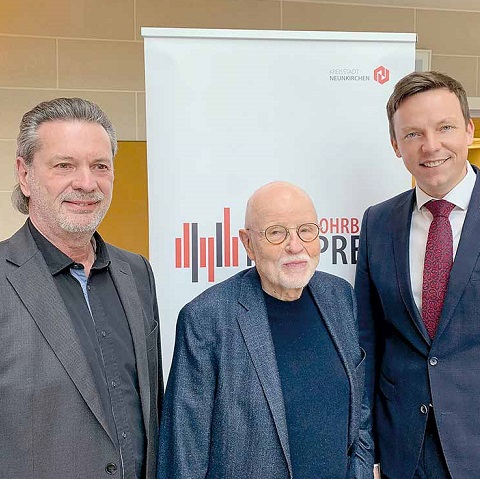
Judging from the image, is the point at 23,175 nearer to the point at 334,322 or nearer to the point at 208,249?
the point at 208,249

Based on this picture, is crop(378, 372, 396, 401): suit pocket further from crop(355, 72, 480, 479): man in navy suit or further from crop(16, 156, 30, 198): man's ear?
crop(16, 156, 30, 198): man's ear

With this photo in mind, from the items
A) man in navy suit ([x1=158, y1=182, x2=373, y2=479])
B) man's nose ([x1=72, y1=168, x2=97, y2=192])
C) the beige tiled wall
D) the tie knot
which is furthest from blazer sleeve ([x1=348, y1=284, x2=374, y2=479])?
the beige tiled wall

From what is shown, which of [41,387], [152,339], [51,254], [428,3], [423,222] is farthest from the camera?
[428,3]

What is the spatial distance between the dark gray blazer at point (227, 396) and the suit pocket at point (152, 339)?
0.14 meters

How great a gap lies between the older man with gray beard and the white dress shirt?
30.5 inches

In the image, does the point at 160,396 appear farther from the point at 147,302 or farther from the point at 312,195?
the point at 312,195

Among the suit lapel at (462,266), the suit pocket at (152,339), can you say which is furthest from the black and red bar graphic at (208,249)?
the suit lapel at (462,266)

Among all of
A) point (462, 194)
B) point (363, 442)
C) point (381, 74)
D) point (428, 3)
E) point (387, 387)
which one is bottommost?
point (363, 442)

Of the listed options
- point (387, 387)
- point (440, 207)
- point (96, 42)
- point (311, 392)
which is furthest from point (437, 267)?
point (96, 42)

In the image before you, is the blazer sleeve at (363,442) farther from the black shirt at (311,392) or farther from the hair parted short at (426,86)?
the hair parted short at (426,86)

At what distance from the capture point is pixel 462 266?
68.1 inches

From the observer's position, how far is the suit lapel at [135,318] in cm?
161

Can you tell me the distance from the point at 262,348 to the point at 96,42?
2519 millimetres

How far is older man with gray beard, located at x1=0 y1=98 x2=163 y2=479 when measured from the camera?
139 centimetres
